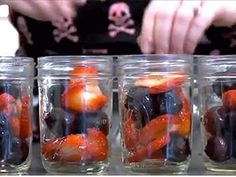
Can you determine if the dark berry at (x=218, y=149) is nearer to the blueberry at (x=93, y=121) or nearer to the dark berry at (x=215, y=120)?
the dark berry at (x=215, y=120)

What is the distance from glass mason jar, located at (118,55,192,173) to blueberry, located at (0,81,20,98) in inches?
4.9

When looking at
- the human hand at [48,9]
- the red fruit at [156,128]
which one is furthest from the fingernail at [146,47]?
the red fruit at [156,128]

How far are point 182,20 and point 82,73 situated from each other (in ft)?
0.72

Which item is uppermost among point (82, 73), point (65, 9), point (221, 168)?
point (65, 9)

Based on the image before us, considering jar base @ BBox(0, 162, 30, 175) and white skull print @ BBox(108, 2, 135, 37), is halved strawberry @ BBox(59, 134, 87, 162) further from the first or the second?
white skull print @ BBox(108, 2, 135, 37)

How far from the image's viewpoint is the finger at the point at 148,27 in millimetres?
793

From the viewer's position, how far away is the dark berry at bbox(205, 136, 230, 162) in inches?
24.4

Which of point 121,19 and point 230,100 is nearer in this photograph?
point 230,100

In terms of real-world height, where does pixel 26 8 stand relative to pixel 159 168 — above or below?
above

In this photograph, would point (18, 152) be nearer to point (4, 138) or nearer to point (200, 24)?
point (4, 138)

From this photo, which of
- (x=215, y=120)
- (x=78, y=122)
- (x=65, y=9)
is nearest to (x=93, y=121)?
(x=78, y=122)

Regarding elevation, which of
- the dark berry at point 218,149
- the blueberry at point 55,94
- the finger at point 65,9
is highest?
the finger at point 65,9

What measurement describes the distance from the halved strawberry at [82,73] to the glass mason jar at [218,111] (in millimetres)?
126

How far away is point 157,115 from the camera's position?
0.62 meters
